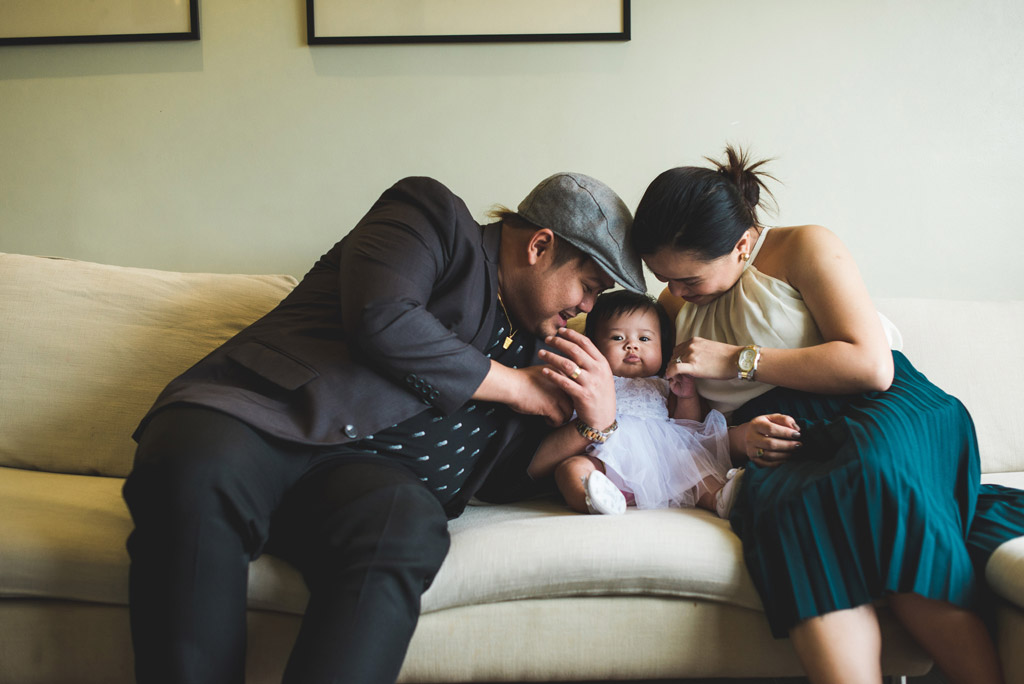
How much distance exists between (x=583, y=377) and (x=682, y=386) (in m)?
0.36

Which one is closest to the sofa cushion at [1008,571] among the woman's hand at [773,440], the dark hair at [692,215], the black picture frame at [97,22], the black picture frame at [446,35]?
the woman's hand at [773,440]

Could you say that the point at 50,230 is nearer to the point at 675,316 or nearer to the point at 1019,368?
the point at 675,316

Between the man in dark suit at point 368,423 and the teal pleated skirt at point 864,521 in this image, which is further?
the teal pleated skirt at point 864,521

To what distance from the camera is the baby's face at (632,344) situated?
1769mm

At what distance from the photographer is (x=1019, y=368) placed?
6.33 feet

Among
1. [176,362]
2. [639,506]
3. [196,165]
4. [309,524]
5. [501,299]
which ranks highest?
[196,165]

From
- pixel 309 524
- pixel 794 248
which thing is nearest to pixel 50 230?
pixel 309 524

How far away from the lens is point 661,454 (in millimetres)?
1579

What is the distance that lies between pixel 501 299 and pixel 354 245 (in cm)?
41

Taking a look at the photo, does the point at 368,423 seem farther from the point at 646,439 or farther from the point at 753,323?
the point at 753,323

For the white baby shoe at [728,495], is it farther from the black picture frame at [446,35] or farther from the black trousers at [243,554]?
the black picture frame at [446,35]

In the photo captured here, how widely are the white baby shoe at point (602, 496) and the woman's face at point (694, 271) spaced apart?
1.58 feet

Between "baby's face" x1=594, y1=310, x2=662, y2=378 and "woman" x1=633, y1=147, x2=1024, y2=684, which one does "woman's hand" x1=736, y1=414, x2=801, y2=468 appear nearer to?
"woman" x1=633, y1=147, x2=1024, y2=684

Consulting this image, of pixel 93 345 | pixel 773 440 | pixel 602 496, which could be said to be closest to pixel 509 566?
A: pixel 602 496
